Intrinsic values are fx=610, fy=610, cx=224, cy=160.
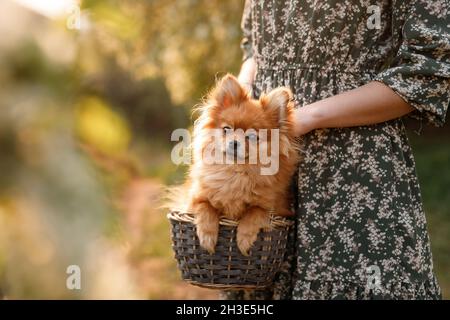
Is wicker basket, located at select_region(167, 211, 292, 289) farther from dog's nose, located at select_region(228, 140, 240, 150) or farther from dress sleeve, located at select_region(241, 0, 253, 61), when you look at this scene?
dress sleeve, located at select_region(241, 0, 253, 61)

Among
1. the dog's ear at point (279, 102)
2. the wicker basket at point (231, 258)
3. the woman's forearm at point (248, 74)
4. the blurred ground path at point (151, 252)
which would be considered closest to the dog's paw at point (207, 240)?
the wicker basket at point (231, 258)

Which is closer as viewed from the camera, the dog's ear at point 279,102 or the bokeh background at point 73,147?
the dog's ear at point 279,102

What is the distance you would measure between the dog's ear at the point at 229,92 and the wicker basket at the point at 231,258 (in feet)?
1.48

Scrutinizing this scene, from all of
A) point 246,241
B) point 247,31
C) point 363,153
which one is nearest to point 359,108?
point 363,153

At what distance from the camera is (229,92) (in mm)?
2227

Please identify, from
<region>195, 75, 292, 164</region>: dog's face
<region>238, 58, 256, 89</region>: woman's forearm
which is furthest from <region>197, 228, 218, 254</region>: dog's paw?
<region>238, 58, 256, 89</region>: woman's forearm

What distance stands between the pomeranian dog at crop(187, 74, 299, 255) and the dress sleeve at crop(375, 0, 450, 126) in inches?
15.0

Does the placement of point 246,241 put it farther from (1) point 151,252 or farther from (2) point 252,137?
(1) point 151,252

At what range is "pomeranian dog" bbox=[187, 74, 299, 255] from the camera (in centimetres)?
213

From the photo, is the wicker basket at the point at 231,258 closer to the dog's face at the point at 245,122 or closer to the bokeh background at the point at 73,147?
the dog's face at the point at 245,122

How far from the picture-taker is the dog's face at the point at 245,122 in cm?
212

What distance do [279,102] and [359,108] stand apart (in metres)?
0.27

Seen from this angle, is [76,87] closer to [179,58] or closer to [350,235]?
[179,58]
